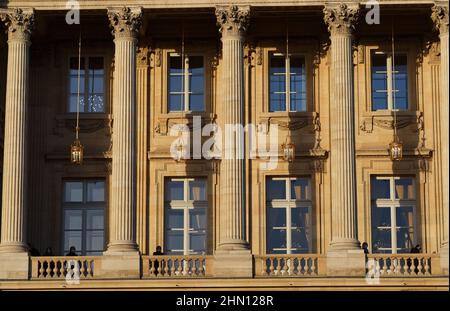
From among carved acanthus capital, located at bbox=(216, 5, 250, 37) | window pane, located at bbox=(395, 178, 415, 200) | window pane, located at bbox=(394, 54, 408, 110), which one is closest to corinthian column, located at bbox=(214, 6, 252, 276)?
carved acanthus capital, located at bbox=(216, 5, 250, 37)

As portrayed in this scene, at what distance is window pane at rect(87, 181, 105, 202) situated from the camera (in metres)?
53.0

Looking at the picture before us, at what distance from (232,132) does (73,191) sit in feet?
21.7

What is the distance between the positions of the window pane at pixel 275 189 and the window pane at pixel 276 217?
476 mm

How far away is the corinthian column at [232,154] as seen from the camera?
48812 millimetres

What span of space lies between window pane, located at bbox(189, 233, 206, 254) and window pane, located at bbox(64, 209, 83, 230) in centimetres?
396

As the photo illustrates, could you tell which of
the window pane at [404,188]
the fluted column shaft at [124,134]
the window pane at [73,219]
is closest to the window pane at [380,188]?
the window pane at [404,188]

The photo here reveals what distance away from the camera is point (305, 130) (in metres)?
52.9

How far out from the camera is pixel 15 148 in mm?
49781

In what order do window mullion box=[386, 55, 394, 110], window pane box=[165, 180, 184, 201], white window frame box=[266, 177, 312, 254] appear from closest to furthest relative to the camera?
white window frame box=[266, 177, 312, 254]
window pane box=[165, 180, 184, 201]
window mullion box=[386, 55, 394, 110]

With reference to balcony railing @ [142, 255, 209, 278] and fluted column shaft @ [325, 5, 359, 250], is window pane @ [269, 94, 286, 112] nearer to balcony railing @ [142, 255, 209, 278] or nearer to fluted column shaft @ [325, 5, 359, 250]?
fluted column shaft @ [325, 5, 359, 250]

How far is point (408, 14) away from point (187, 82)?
813 cm

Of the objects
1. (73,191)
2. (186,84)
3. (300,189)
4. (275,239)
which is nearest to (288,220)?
(275,239)

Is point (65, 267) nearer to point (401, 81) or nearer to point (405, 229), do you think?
point (405, 229)
